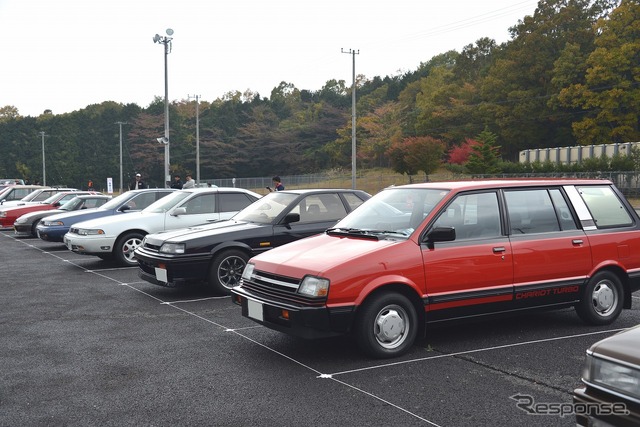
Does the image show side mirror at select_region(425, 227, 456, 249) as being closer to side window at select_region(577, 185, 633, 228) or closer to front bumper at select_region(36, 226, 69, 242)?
side window at select_region(577, 185, 633, 228)

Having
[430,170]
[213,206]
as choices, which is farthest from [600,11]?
[213,206]

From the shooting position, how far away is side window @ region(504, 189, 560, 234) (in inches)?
261

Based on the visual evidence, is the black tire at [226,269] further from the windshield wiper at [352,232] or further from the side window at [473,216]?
the side window at [473,216]

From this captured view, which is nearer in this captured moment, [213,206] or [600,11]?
[213,206]

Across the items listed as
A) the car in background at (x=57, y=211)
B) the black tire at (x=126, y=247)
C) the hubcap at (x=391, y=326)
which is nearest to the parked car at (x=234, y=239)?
the black tire at (x=126, y=247)

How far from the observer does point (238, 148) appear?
83250mm

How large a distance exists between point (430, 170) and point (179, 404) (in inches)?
2191

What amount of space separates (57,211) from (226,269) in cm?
1174

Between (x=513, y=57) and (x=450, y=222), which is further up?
(x=513, y=57)

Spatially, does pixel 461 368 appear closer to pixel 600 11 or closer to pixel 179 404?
pixel 179 404

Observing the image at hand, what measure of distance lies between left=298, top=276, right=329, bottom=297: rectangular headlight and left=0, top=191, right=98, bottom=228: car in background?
684 inches

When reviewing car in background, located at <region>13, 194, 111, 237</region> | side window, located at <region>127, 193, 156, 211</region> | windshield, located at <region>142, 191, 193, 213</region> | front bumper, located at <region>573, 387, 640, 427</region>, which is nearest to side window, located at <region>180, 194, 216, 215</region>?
windshield, located at <region>142, 191, 193, 213</region>

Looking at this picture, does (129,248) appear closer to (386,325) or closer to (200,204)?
(200,204)

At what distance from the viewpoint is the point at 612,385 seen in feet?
10.7
